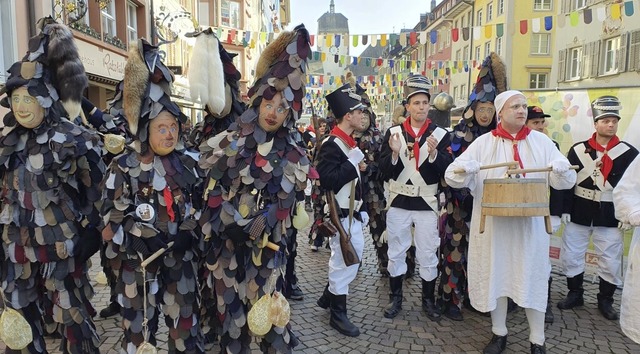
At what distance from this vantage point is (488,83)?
411 centimetres

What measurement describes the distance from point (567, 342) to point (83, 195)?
3949 millimetres

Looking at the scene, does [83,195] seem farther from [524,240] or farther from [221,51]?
[524,240]

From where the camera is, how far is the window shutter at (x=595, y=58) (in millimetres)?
19109

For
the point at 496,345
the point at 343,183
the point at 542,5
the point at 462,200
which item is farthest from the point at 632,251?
the point at 542,5

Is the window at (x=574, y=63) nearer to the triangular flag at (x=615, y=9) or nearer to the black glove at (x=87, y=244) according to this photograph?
the triangular flag at (x=615, y=9)

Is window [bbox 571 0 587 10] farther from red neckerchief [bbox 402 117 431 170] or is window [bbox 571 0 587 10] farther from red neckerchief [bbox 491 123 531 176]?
red neckerchief [bbox 491 123 531 176]

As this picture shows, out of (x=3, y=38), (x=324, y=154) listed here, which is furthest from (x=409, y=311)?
(x=3, y=38)

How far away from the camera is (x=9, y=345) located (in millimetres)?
2920

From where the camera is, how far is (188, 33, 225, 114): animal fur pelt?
3812 millimetres

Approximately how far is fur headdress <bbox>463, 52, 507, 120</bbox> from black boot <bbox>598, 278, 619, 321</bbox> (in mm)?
2072

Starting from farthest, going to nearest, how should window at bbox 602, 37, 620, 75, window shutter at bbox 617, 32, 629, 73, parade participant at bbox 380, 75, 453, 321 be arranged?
1. window at bbox 602, 37, 620, 75
2. window shutter at bbox 617, 32, 629, 73
3. parade participant at bbox 380, 75, 453, 321

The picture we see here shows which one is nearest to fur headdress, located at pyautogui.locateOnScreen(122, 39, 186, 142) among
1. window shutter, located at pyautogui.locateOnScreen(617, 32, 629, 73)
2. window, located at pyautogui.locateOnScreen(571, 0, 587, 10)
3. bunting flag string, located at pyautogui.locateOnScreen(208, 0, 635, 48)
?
bunting flag string, located at pyautogui.locateOnScreen(208, 0, 635, 48)

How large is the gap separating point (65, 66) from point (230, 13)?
26.8m

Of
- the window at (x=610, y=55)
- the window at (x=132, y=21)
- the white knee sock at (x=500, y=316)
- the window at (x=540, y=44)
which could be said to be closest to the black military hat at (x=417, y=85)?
the white knee sock at (x=500, y=316)
